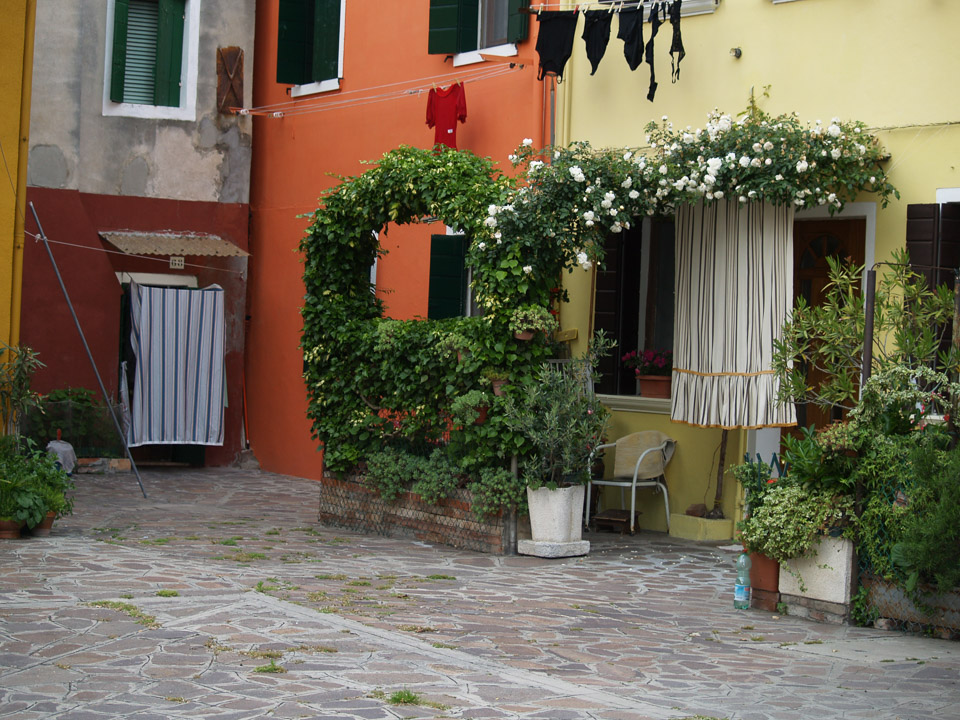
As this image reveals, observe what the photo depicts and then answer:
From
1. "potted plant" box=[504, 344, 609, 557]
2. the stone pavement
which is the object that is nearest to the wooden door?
the stone pavement

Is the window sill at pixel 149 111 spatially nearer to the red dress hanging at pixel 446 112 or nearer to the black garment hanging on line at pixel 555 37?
the red dress hanging at pixel 446 112

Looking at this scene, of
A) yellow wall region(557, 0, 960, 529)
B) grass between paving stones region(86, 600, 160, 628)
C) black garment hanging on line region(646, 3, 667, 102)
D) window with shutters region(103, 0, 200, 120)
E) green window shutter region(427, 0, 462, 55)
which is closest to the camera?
grass between paving stones region(86, 600, 160, 628)

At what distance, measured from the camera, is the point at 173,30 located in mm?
16359

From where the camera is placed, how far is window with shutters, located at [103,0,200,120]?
53.1 feet

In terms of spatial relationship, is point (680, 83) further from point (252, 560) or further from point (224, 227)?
point (224, 227)

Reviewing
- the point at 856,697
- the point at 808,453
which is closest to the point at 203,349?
the point at 808,453

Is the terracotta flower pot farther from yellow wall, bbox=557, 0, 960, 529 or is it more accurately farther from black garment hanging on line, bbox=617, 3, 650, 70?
black garment hanging on line, bbox=617, 3, 650, 70

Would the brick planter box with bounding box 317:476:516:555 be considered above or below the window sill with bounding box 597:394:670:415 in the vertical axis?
below

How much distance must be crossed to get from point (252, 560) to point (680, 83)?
575 cm

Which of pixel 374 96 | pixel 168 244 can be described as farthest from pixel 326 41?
pixel 168 244

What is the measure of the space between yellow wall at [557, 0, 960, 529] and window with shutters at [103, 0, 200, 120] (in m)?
6.22

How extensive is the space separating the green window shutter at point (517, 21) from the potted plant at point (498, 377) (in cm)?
425

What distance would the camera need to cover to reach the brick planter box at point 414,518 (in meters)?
10.4

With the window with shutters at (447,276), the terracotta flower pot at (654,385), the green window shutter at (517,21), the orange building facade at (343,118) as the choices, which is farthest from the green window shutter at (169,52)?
the terracotta flower pot at (654,385)
